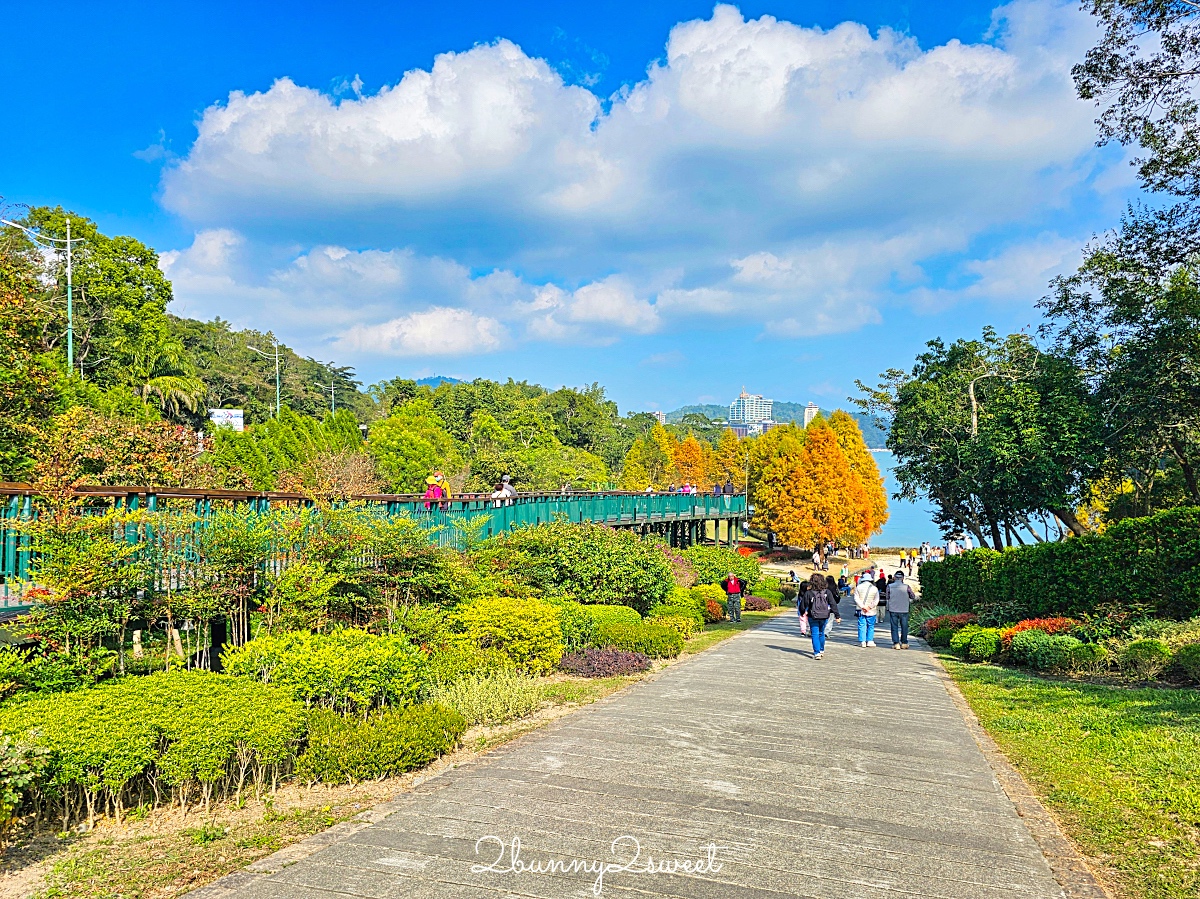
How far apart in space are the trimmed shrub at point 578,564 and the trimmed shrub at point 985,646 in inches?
236

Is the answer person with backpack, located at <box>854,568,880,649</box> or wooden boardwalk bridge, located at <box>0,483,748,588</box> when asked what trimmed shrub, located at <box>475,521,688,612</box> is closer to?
wooden boardwalk bridge, located at <box>0,483,748,588</box>

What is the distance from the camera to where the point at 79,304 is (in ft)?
133

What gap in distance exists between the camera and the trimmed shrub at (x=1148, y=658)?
34.6 feet

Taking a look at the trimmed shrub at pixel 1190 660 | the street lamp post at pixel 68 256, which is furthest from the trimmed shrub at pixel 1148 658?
the street lamp post at pixel 68 256

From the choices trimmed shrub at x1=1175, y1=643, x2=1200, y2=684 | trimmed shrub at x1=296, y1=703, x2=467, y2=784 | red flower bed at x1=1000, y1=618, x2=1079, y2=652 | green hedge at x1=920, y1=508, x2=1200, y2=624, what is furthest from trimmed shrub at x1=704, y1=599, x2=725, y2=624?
trimmed shrub at x1=296, y1=703, x2=467, y2=784

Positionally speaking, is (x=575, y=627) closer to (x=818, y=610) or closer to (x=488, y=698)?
(x=488, y=698)

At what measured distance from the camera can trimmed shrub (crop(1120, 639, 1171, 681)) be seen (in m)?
10.5

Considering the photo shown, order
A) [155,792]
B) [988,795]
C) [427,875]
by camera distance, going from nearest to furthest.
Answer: [427,875], [155,792], [988,795]

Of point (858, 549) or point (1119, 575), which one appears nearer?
point (1119, 575)

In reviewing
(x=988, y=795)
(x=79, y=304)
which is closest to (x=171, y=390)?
(x=79, y=304)

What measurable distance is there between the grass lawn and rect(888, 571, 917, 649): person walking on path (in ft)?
15.5

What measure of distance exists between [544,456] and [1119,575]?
35.7m

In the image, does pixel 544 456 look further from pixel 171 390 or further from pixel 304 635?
pixel 304 635

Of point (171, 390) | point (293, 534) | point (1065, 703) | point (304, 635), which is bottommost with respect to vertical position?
point (1065, 703)
